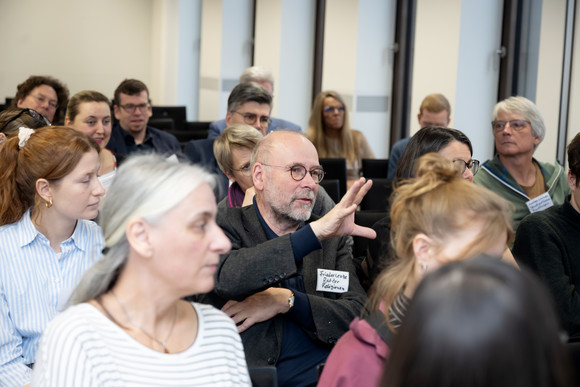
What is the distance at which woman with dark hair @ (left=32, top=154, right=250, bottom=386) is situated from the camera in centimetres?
146

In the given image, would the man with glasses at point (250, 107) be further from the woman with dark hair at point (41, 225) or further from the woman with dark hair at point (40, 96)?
the woman with dark hair at point (41, 225)

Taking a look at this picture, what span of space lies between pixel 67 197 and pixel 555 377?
6.76 feet

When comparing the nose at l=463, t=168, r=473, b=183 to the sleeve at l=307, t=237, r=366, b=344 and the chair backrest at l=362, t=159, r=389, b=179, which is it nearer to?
the sleeve at l=307, t=237, r=366, b=344

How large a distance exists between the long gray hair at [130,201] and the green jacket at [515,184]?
8.79 ft

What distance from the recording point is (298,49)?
9.54m

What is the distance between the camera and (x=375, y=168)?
17.6 ft

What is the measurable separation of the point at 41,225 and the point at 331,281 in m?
1.06

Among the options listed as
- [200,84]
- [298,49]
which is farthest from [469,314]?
[200,84]

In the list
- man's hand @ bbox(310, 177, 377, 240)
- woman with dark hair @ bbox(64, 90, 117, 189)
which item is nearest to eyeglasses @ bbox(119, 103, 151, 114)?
woman with dark hair @ bbox(64, 90, 117, 189)

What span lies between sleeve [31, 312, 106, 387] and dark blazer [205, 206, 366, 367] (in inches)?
30.9

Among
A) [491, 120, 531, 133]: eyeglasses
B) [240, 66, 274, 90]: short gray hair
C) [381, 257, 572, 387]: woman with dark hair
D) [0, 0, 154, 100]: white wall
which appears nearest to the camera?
[381, 257, 572, 387]: woman with dark hair

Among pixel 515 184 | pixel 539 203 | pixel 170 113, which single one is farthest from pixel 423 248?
pixel 170 113

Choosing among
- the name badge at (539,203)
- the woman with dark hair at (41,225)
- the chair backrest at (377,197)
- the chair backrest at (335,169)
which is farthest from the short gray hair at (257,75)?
the woman with dark hair at (41,225)

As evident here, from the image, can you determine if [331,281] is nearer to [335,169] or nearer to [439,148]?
[439,148]
